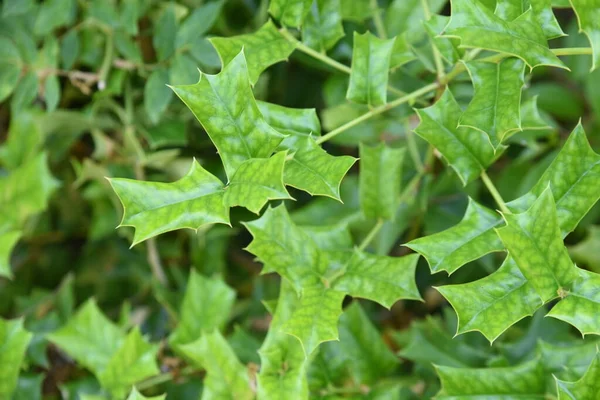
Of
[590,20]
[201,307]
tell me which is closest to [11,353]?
[201,307]

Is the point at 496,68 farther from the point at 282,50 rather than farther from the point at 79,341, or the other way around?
the point at 79,341

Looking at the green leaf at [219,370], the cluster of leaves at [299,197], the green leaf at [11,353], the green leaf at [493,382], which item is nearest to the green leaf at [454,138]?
the cluster of leaves at [299,197]

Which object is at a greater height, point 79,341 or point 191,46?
point 191,46

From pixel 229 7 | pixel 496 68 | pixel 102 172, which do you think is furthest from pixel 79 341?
pixel 496 68

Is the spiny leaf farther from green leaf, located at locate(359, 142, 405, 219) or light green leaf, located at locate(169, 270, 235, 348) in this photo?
light green leaf, located at locate(169, 270, 235, 348)

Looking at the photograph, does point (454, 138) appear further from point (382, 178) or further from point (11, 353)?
point (11, 353)

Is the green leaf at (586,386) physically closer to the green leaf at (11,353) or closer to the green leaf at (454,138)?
the green leaf at (454,138)
